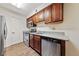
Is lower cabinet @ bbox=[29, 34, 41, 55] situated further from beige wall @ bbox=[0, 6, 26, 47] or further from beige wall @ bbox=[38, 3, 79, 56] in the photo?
beige wall @ bbox=[38, 3, 79, 56]

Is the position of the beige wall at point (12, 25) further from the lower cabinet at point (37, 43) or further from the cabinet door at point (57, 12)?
the cabinet door at point (57, 12)

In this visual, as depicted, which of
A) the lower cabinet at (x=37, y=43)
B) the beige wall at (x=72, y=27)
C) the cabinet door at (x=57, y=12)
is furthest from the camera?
the lower cabinet at (x=37, y=43)

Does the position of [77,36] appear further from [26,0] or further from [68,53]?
[26,0]

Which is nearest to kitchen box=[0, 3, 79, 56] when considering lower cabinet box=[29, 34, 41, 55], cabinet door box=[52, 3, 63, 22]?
cabinet door box=[52, 3, 63, 22]

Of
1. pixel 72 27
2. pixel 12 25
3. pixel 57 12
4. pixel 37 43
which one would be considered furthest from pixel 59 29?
pixel 12 25

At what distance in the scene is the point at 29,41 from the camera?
411cm


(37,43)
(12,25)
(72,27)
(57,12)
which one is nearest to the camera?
(72,27)

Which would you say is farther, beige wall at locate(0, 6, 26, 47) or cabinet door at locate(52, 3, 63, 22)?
beige wall at locate(0, 6, 26, 47)

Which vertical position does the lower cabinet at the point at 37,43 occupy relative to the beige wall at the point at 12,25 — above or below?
below

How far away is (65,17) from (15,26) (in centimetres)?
166

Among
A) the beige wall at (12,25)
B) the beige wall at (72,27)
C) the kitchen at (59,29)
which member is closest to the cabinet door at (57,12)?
the kitchen at (59,29)

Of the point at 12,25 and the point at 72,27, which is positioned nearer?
the point at 72,27

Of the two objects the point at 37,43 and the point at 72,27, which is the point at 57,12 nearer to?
the point at 72,27

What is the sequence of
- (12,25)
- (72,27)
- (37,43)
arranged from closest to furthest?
1. (72,27)
2. (12,25)
3. (37,43)
